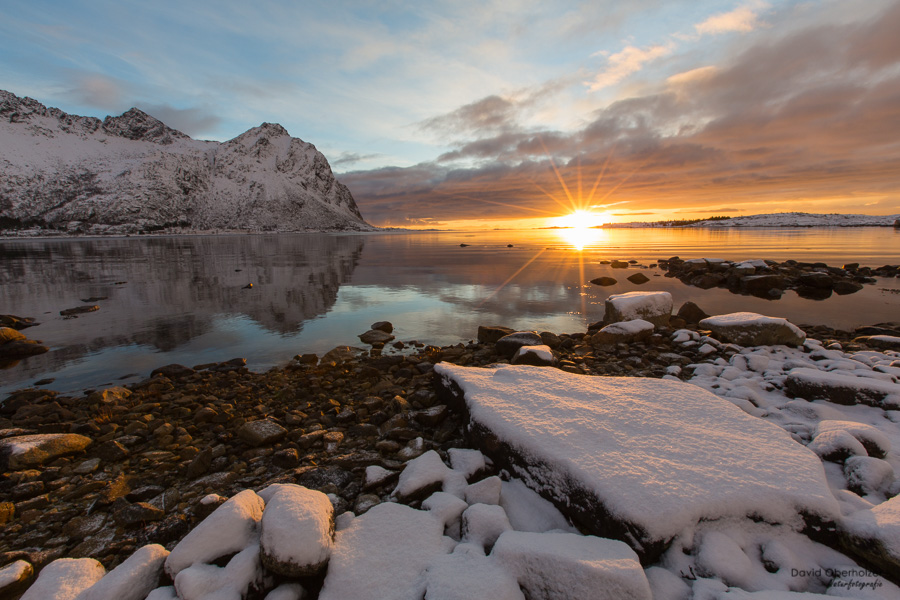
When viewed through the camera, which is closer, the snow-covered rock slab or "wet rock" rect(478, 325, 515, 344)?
the snow-covered rock slab

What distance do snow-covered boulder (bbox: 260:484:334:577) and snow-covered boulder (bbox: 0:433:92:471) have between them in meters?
3.87

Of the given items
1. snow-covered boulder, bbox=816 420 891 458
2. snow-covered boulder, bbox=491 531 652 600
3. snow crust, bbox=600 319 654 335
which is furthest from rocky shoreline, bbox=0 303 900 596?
snow-covered boulder, bbox=816 420 891 458

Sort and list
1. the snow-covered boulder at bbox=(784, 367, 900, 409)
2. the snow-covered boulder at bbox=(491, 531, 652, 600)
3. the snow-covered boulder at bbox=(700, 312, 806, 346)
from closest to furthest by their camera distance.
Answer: the snow-covered boulder at bbox=(491, 531, 652, 600), the snow-covered boulder at bbox=(784, 367, 900, 409), the snow-covered boulder at bbox=(700, 312, 806, 346)

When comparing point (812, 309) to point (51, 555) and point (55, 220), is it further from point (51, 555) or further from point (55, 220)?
point (55, 220)

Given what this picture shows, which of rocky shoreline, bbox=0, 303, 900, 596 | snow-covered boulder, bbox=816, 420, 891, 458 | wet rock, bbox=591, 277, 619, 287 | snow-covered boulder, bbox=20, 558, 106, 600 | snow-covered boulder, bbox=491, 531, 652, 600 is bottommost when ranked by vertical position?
rocky shoreline, bbox=0, 303, 900, 596

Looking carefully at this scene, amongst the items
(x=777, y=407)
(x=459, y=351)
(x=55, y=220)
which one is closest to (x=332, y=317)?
(x=459, y=351)

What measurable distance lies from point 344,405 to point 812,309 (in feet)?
63.3

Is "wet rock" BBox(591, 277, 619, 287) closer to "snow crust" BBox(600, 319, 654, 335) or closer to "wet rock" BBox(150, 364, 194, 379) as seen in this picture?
"snow crust" BBox(600, 319, 654, 335)

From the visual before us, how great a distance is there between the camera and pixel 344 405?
6.43m

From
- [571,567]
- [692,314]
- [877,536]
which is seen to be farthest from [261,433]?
[692,314]

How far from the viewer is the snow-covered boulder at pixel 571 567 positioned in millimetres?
2529

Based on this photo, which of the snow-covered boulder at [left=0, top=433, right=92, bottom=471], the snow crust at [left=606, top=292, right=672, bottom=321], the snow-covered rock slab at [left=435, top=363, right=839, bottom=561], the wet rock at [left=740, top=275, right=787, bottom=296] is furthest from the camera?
the wet rock at [left=740, top=275, right=787, bottom=296]

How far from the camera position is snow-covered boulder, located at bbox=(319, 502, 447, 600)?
274 cm

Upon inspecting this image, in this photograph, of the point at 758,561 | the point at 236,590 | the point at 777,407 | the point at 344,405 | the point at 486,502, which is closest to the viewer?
the point at 236,590
